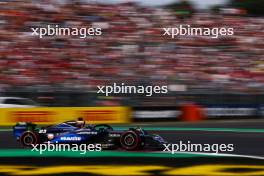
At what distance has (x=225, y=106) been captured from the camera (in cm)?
1221

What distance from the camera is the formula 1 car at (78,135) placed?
5.25 metres

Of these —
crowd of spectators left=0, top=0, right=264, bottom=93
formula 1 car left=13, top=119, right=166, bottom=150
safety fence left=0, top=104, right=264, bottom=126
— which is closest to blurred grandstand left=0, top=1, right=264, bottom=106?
crowd of spectators left=0, top=0, right=264, bottom=93

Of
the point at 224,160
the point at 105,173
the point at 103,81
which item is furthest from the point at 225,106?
the point at 105,173

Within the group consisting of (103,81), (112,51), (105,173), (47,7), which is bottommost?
(105,173)

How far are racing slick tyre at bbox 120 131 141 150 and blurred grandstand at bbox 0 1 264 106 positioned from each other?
549 cm

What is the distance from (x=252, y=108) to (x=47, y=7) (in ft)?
19.3

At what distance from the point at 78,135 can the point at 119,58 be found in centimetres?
701

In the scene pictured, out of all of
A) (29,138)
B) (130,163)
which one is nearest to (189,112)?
(130,163)

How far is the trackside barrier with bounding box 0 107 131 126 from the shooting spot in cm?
1015

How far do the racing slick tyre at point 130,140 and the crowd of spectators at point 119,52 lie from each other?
18.2ft

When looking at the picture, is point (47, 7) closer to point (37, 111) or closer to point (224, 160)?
point (37, 111)

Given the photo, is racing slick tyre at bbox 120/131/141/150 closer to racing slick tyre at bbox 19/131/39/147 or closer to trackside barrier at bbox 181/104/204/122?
racing slick tyre at bbox 19/131/39/147

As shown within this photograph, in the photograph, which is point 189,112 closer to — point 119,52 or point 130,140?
point 119,52

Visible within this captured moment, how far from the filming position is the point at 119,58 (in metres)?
12.2
